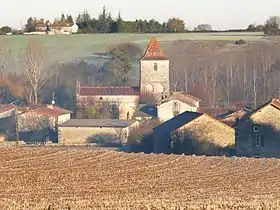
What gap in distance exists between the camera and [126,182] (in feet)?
55.1

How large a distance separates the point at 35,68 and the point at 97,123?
21.8 m

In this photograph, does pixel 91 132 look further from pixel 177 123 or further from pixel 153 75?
pixel 153 75

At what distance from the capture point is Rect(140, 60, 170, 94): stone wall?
200ft

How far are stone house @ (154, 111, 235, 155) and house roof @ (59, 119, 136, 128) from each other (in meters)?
11.0

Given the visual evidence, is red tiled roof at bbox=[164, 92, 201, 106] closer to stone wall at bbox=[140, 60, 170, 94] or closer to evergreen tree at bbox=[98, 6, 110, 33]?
stone wall at bbox=[140, 60, 170, 94]

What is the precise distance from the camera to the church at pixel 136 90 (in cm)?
5788

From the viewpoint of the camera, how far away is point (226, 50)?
8638cm

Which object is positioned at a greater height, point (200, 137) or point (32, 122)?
point (200, 137)

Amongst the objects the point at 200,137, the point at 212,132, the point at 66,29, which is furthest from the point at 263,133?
the point at 66,29

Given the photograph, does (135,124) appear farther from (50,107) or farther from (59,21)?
(59,21)

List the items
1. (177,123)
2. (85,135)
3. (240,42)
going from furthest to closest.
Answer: (240,42) → (85,135) → (177,123)

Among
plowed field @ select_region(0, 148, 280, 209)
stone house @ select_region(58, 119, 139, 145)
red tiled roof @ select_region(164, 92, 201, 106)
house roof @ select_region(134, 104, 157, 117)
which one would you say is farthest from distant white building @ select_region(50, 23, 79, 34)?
plowed field @ select_region(0, 148, 280, 209)

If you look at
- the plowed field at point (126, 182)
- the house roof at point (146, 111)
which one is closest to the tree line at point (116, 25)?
the house roof at point (146, 111)

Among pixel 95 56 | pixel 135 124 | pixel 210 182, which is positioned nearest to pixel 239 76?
pixel 95 56
